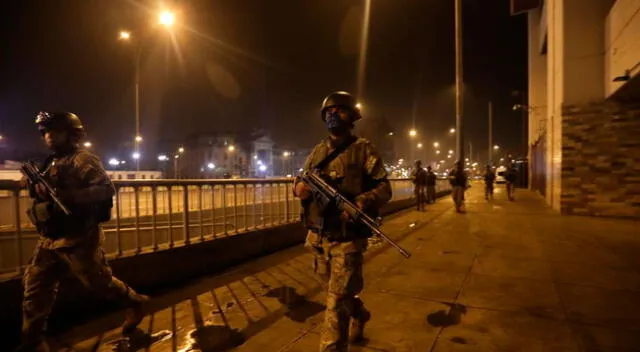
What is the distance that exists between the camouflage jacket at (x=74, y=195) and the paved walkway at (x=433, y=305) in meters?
0.98

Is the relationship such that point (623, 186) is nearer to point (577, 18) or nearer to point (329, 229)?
point (577, 18)

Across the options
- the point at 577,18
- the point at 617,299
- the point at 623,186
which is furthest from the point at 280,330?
the point at 577,18

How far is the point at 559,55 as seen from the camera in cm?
1209

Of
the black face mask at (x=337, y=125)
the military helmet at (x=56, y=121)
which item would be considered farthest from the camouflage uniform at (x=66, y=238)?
the black face mask at (x=337, y=125)

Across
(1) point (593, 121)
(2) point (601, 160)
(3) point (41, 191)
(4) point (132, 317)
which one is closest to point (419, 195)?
(2) point (601, 160)

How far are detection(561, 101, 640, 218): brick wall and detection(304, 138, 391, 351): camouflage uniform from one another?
11194 mm

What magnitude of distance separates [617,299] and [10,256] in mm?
6467

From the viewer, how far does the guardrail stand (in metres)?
3.71

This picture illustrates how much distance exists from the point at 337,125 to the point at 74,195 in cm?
205

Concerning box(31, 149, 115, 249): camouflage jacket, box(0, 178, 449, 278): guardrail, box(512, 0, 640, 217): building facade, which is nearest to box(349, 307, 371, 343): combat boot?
box(31, 149, 115, 249): camouflage jacket

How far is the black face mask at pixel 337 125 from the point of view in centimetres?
287

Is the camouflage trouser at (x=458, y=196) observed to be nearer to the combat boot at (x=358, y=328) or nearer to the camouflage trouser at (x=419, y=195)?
the camouflage trouser at (x=419, y=195)

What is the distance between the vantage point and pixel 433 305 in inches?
162

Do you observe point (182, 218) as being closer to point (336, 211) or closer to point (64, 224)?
point (64, 224)
